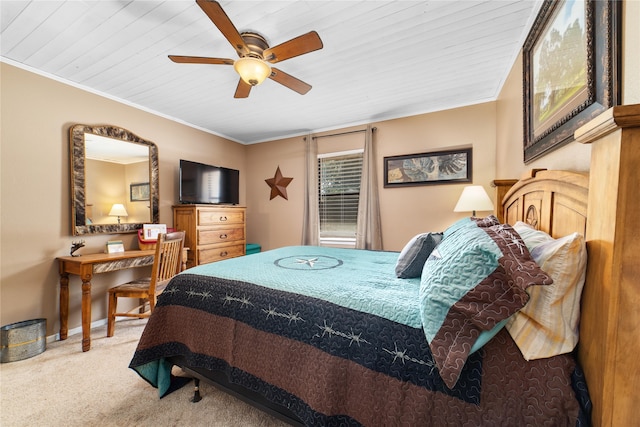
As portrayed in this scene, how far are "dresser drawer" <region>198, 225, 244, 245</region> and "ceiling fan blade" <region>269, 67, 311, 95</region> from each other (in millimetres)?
2201

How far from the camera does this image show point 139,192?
2.99 m

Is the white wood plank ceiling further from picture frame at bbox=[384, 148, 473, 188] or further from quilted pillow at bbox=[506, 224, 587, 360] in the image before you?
quilted pillow at bbox=[506, 224, 587, 360]

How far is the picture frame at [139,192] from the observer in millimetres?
2949

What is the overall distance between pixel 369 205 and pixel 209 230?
7.45 ft

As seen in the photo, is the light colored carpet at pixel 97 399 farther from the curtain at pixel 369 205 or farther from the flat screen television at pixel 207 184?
the curtain at pixel 369 205

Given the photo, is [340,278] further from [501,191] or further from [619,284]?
[501,191]

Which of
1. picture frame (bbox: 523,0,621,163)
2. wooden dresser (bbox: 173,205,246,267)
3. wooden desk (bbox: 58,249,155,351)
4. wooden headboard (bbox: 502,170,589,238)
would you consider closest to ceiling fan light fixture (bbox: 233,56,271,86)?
picture frame (bbox: 523,0,621,163)

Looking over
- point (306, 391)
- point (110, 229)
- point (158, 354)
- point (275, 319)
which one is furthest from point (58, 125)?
point (306, 391)

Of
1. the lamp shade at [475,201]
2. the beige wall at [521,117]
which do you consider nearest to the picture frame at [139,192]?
the lamp shade at [475,201]

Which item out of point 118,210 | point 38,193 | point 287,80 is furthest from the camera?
point 118,210

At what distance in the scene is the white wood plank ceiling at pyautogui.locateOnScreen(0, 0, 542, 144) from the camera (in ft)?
5.34

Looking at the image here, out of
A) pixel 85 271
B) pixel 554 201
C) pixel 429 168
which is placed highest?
pixel 429 168

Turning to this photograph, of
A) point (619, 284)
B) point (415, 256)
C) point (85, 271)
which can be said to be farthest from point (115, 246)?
point (619, 284)

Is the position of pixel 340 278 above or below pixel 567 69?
below
